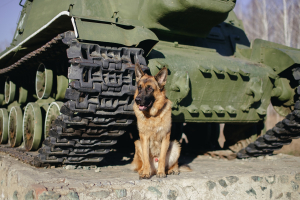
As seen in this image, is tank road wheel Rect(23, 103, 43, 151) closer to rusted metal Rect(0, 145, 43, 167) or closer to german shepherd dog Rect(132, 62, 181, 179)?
rusted metal Rect(0, 145, 43, 167)

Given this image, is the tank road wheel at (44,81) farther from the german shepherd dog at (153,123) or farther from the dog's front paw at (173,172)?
the dog's front paw at (173,172)

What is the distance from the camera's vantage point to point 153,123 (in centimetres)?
437

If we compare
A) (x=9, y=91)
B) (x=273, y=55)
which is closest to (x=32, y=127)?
(x=9, y=91)

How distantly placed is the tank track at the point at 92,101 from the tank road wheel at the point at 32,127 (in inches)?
37.4

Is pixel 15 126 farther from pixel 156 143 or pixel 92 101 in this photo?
pixel 156 143

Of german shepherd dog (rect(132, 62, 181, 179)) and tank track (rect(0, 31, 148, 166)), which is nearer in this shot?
tank track (rect(0, 31, 148, 166))

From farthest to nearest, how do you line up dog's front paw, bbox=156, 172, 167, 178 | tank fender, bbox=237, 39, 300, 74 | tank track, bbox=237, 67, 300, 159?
tank fender, bbox=237, 39, 300, 74 < tank track, bbox=237, 67, 300, 159 < dog's front paw, bbox=156, 172, 167, 178

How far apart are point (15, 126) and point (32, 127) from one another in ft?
2.60

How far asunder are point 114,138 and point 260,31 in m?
18.4

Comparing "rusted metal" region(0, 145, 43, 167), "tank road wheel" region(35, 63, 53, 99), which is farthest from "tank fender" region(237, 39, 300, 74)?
"rusted metal" region(0, 145, 43, 167)

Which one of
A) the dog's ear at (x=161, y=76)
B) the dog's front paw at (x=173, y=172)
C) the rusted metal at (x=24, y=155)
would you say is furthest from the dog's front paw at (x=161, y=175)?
the rusted metal at (x=24, y=155)

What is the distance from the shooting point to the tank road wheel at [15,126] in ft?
20.5

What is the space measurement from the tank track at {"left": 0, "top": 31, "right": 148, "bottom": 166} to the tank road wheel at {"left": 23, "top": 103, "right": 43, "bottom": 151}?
0.95 meters

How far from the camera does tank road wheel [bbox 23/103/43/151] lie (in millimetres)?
5609
